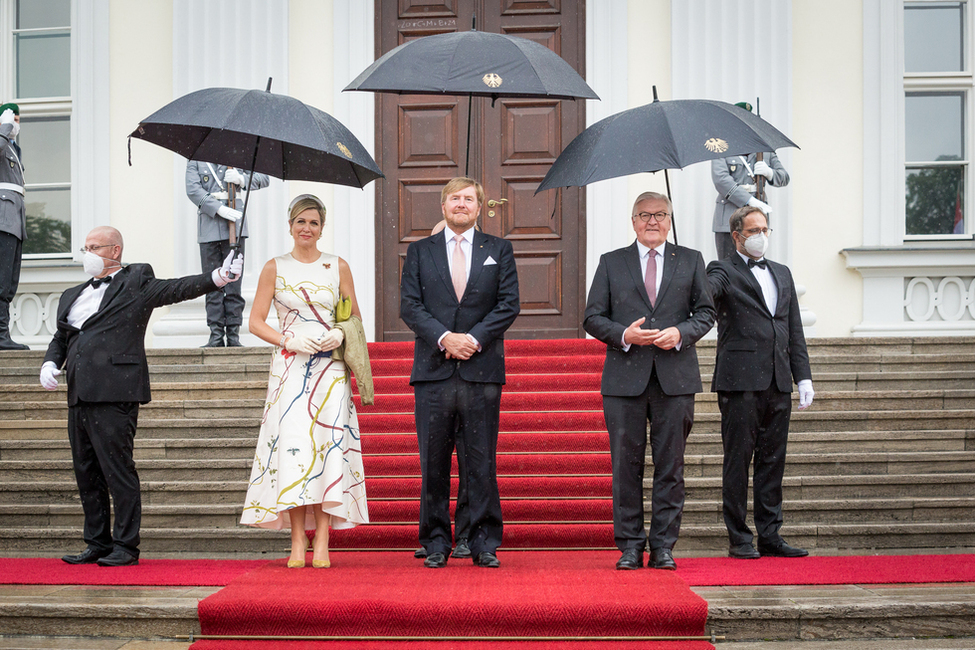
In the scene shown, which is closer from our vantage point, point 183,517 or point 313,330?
point 313,330

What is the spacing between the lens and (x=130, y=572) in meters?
4.73

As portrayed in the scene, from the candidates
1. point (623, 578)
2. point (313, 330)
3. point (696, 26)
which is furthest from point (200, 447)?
point (696, 26)

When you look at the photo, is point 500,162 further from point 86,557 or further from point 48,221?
point 86,557

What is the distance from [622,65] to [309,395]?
4.73m

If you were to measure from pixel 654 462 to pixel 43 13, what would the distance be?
22.6ft

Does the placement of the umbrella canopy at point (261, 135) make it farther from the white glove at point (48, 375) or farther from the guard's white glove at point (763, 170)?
the guard's white glove at point (763, 170)

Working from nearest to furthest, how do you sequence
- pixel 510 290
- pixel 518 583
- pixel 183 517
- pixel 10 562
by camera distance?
pixel 518 583 → pixel 510 290 → pixel 10 562 → pixel 183 517

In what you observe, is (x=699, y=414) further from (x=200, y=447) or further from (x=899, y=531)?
(x=200, y=447)

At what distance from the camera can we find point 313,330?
478 cm

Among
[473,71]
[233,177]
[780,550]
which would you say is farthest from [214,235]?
[780,550]

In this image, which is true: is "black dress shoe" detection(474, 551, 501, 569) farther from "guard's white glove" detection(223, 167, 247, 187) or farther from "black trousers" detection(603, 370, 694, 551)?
"guard's white glove" detection(223, 167, 247, 187)

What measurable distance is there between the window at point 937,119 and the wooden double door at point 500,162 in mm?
2645

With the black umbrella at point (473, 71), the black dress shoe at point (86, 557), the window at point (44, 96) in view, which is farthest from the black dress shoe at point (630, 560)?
the window at point (44, 96)

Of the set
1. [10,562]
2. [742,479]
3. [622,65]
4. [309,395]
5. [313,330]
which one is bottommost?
[10,562]
